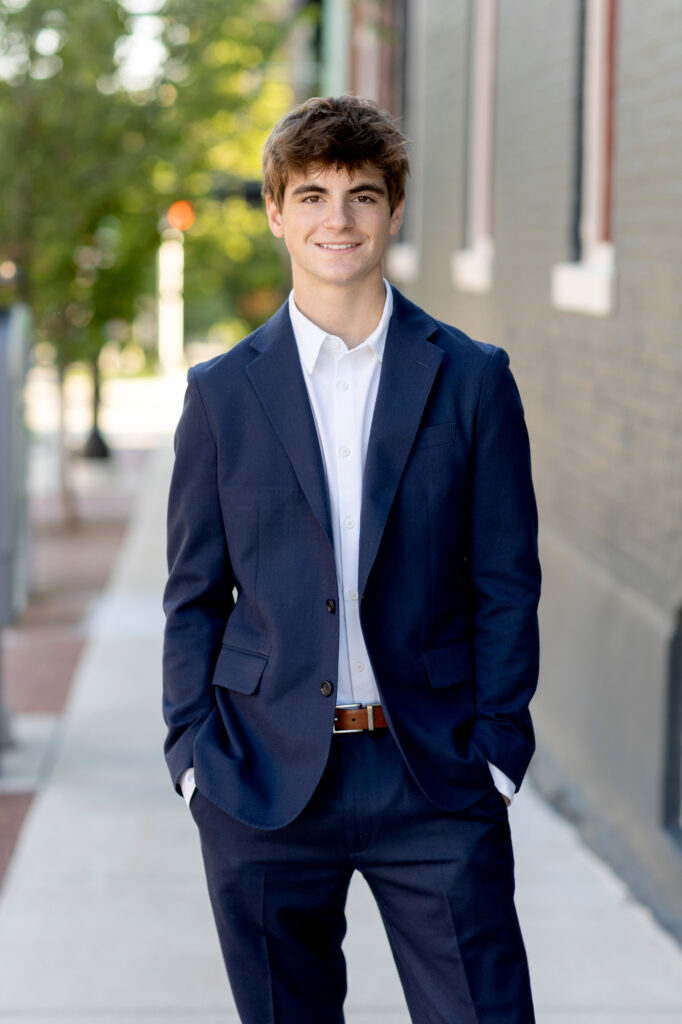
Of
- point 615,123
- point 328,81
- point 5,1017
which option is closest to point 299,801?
point 5,1017

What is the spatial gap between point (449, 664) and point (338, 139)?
0.89 m

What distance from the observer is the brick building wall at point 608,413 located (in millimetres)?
4773

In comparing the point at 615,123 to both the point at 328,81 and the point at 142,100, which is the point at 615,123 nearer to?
the point at 142,100

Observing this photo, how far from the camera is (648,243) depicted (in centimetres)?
506

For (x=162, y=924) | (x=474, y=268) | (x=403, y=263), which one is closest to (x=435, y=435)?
(x=162, y=924)

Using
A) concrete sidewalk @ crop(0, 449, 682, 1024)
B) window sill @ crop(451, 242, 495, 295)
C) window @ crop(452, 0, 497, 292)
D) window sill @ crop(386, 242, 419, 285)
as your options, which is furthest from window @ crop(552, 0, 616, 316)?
window sill @ crop(386, 242, 419, 285)

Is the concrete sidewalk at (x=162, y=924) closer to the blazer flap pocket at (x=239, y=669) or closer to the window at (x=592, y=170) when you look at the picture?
the blazer flap pocket at (x=239, y=669)

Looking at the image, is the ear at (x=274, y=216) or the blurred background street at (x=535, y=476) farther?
the blurred background street at (x=535, y=476)

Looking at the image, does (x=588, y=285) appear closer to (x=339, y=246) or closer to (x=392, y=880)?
(x=339, y=246)

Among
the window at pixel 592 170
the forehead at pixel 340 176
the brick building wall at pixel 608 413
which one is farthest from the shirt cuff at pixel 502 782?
the window at pixel 592 170

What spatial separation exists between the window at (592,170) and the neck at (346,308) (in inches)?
124

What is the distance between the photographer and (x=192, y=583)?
8.76 ft

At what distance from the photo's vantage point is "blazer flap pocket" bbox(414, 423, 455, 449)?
101 inches

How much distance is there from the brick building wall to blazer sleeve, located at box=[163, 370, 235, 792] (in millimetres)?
2291
